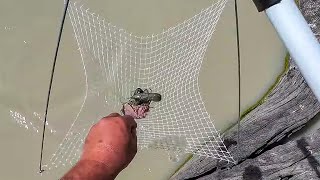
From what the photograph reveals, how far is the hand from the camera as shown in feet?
3.68

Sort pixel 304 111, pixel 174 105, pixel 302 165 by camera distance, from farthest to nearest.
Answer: pixel 174 105
pixel 304 111
pixel 302 165

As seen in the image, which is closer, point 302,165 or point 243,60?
point 302,165

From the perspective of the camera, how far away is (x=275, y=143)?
8.12 ft

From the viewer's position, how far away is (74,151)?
2.70 meters

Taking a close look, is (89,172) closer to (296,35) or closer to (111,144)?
(111,144)

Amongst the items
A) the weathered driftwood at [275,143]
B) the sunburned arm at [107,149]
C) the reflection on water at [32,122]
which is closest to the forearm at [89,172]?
the sunburned arm at [107,149]

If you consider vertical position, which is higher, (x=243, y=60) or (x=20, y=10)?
(x=20, y=10)

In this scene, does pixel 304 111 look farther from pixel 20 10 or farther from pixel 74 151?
pixel 20 10

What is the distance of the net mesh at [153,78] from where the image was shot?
2.68 meters

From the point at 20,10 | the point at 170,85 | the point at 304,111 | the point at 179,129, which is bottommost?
the point at 304,111

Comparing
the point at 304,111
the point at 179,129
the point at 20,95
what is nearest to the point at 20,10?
the point at 20,95

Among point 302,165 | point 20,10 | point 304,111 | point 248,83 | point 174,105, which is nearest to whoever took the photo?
point 302,165

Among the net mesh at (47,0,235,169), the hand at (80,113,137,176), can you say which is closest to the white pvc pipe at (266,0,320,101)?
the hand at (80,113,137,176)

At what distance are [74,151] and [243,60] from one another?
42.5 inches
